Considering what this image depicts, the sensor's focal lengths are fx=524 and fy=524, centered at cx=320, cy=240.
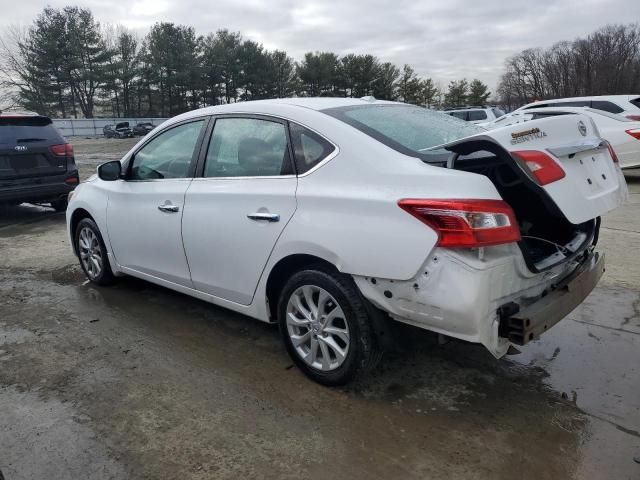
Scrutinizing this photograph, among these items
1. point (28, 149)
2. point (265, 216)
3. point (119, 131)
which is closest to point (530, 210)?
point (265, 216)

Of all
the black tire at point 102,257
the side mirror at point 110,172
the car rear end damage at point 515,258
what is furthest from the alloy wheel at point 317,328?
the black tire at point 102,257

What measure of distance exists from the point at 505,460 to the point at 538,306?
29.9 inches

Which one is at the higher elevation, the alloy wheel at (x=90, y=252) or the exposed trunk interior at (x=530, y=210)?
the exposed trunk interior at (x=530, y=210)

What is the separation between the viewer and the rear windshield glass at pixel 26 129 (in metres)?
7.95

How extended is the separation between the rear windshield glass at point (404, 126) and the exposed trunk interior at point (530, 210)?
11.8 inches

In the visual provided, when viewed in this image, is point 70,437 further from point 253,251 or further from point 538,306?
point 538,306

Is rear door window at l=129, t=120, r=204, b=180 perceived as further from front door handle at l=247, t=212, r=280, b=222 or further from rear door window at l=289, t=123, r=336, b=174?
rear door window at l=289, t=123, r=336, b=174

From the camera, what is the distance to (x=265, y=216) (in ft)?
10.3

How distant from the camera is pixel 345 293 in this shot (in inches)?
111

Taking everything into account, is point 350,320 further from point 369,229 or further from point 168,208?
point 168,208

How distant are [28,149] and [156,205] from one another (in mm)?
5376

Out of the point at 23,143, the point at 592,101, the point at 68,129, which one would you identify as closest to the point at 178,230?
the point at 23,143

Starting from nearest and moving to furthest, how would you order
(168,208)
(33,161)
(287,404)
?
(287,404), (168,208), (33,161)

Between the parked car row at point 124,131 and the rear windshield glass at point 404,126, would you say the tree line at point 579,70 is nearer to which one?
the parked car row at point 124,131
